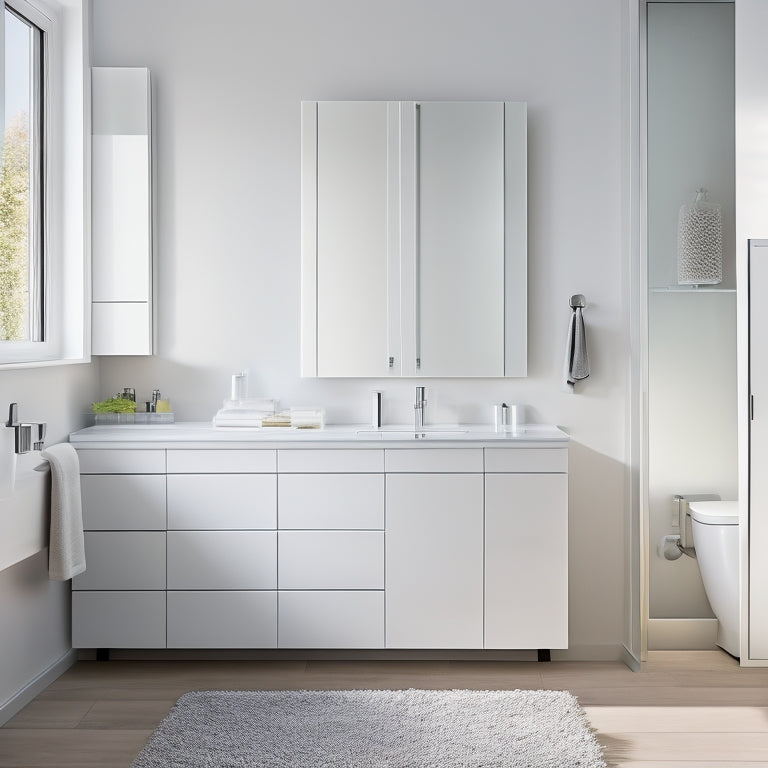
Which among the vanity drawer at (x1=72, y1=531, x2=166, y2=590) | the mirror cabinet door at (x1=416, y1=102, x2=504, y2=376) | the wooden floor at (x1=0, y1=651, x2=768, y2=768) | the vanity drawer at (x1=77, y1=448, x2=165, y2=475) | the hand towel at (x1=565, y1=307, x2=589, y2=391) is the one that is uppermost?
the mirror cabinet door at (x1=416, y1=102, x2=504, y2=376)

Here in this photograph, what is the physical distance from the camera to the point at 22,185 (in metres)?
3.08

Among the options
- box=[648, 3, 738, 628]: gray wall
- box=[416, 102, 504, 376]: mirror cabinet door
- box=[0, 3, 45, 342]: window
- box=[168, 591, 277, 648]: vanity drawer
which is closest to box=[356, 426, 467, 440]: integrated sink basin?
box=[416, 102, 504, 376]: mirror cabinet door

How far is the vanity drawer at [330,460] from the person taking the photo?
309cm

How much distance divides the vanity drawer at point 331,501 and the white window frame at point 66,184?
96 centimetres

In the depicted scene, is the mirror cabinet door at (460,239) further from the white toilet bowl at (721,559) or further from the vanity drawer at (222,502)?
the white toilet bowl at (721,559)

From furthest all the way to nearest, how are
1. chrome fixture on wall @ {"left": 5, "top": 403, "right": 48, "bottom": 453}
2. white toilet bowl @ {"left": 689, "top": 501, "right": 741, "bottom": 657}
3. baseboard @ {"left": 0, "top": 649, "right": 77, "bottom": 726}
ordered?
white toilet bowl @ {"left": 689, "top": 501, "right": 741, "bottom": 657}, baseboard @ {"left": 0, "top": 649, "right": 77, "bottom": 726}, chrome fixture on wall @ {"left": 5, "top": 403, "right": 48, "bottom": 453}

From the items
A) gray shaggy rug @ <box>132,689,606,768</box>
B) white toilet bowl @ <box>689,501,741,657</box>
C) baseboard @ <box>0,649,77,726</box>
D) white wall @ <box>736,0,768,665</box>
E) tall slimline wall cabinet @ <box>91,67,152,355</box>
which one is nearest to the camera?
gray shaggy rug @ <box>132,689,606,768</box>

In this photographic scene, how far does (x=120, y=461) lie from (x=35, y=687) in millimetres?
814

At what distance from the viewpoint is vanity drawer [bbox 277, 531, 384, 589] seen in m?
3.10

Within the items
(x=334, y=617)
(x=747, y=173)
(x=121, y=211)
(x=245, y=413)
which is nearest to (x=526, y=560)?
(x=334, y=617)

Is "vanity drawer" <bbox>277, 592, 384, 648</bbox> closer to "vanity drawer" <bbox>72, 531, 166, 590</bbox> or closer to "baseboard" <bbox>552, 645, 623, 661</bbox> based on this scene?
"vanity drawer" <bbox>72, 531, 166, 590</bbox>

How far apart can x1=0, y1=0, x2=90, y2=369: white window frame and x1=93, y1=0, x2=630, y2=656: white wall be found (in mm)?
160

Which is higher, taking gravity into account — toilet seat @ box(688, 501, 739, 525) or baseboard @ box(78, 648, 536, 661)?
toilet seat @ box(688, 501, 739, 525)

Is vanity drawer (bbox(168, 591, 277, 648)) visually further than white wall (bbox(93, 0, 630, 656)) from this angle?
No
